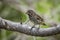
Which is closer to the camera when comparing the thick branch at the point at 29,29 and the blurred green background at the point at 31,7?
the thick branch at the point at 29,29

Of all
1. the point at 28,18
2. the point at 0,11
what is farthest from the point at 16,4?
the point at 28,18

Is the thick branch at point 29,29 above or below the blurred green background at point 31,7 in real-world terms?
above

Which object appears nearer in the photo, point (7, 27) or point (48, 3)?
point (7, 27)

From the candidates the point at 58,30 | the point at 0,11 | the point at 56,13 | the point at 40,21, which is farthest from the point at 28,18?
the point at 0,11

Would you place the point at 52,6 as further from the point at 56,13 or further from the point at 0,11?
the point at 0,11

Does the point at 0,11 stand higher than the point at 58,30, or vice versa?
the point at 58,30

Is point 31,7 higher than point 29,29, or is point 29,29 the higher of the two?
point 29,29

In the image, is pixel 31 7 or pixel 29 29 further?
pixel 31 7

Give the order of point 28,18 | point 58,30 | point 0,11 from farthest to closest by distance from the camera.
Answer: point 0,11, point 28,18, point 58,30

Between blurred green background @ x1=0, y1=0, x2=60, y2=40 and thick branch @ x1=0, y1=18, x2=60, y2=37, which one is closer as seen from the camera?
thick branch @ x1=0, y1=18, x2=60, y2=37

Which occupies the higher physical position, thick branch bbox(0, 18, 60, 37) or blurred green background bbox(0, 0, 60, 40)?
thick branch bbox(0, 18, 60, 37)

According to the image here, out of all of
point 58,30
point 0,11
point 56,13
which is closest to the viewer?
point 58,30
